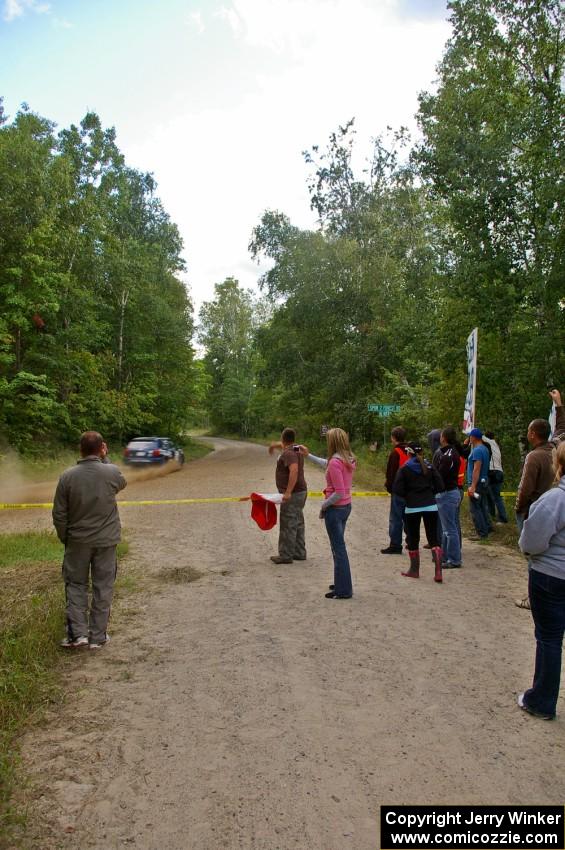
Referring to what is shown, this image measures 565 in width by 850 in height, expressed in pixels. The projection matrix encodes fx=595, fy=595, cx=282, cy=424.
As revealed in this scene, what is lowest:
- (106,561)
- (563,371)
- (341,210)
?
(106,561)

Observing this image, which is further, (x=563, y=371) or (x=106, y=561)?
(x=563, y=371)

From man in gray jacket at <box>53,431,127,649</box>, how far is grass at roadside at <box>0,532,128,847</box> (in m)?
0.32

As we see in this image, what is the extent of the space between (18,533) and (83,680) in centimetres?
667

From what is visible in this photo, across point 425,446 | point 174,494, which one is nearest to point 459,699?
point 174,494

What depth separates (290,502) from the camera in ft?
29.1

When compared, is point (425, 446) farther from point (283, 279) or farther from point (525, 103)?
point (283, 279)

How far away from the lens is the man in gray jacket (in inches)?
221

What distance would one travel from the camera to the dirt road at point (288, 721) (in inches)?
122

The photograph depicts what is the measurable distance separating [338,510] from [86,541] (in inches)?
114

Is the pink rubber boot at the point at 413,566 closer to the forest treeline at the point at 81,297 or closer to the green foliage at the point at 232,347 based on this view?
the forest treeline at the point at 81,297

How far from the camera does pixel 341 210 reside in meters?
32.5

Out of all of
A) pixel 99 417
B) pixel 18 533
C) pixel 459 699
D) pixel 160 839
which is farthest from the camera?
pixel 99 417

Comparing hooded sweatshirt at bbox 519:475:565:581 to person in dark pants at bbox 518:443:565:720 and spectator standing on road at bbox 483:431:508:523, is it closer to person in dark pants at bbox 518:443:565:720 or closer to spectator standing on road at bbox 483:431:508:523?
person in dark pants at bbox 518:443:565:720

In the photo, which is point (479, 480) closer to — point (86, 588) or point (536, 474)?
point (536, 474)
